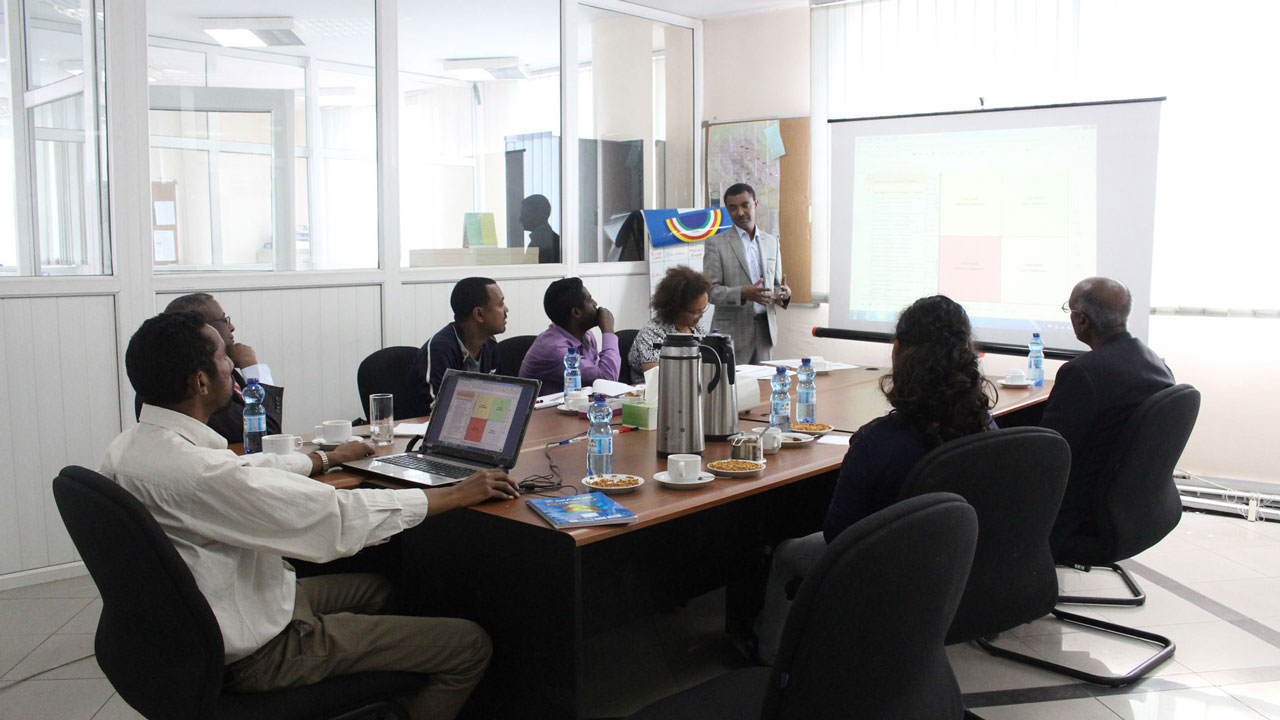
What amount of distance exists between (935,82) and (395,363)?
360cm

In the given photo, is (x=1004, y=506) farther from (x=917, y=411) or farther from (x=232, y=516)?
(x=232, y=516)

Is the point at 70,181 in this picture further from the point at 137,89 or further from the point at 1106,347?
the point at 1106,347

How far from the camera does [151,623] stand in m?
1.69

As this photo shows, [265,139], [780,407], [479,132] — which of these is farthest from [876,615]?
[479,132]

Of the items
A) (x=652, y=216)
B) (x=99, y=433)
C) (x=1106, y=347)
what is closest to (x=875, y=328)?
(x=652, y=216)

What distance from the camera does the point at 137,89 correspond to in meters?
3.96

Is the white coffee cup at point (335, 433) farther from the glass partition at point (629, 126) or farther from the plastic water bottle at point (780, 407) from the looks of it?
the glass partition at point (629, 126)

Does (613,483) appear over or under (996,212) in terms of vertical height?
under

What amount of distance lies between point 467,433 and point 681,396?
0.60m

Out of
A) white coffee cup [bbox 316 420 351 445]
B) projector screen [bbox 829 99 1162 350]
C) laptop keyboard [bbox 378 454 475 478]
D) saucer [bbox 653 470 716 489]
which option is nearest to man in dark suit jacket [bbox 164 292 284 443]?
white coffee cup [bbox 316 420 351 445]

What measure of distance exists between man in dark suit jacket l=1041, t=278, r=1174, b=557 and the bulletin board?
3.34m

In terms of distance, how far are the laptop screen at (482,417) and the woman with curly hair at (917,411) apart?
792mm

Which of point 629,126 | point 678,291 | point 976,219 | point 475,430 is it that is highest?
point 629,126

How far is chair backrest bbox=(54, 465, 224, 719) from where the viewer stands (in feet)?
5.26
